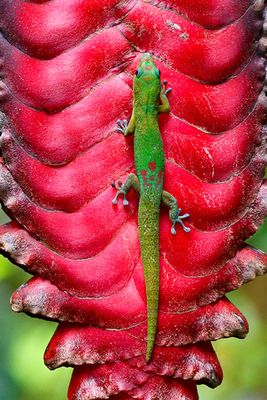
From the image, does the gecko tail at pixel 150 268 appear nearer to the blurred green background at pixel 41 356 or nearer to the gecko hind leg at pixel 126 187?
the gecko hind leg at pixel 126 187

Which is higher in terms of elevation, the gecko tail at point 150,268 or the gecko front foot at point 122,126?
the gecko front foot at point 122,126

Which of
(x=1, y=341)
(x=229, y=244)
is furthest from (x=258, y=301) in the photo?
(x=229, y=244)

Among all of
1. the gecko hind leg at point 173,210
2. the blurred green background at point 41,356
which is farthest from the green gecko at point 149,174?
the blurred green background at point 41,356

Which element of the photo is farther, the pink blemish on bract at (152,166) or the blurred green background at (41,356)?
the blurred green background at (41,356)

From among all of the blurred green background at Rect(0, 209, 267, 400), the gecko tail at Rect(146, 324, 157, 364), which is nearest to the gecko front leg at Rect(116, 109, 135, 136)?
the gecko tail at Rect(146, 324, 157, 364)

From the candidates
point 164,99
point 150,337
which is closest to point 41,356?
point 150,337

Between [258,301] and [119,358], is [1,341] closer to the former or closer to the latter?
[258,301]

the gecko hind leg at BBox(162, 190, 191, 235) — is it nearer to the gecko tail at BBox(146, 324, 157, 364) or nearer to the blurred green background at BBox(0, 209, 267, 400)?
the gecko tail at BBox(146, 324, 157, 364)

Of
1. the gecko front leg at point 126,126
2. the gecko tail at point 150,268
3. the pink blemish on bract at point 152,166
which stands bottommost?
the gecko tail at point 150,268
